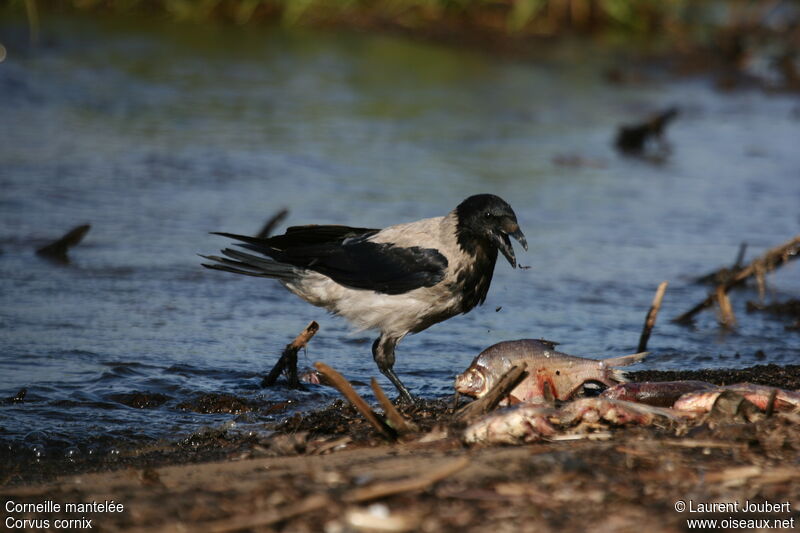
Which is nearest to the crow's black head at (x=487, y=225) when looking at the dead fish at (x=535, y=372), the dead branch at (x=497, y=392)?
the dead fish at (x=535, y=372)

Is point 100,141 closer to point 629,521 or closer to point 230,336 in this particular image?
point 230,336

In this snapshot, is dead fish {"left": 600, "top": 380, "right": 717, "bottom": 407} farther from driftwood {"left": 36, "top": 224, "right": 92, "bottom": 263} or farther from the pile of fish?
driftwood {"left": 36, "top": 224, "right": 92, "bottom": 263}

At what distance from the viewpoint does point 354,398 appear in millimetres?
4348

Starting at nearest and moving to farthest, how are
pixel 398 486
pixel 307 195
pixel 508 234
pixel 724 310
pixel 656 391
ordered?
pixel 398 486
pixel 656 391
pixel 508 234
pixel 724 310
pixel 307 195

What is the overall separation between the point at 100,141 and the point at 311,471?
26.7 ft

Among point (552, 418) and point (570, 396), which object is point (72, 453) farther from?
point (570, 396)

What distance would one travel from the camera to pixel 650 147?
12641mm

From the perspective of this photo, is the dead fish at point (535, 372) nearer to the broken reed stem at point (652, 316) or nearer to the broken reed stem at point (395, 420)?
the broken reed stem at point (395, 420)

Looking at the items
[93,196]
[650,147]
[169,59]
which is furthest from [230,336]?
[169,59]

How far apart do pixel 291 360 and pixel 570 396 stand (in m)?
1.45

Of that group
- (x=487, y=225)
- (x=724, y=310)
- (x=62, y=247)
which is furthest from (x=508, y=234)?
(x=62, y=247)

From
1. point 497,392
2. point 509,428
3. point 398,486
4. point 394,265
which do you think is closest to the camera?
point 398,486

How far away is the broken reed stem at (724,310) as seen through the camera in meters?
6.80

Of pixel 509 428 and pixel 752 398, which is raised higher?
pixel 752 398
